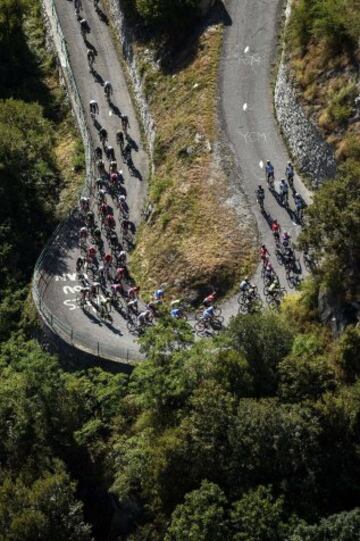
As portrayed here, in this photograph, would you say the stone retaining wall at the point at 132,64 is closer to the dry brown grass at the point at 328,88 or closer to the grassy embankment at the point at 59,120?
the grassy embankment at the point at 59,120

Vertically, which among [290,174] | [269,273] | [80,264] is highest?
[290,174]

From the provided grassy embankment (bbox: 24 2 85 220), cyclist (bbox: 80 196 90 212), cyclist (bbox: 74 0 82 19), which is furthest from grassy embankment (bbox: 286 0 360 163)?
cyclist (bbox: 74 0 82 19)

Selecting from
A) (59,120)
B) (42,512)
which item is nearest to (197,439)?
(42,512)

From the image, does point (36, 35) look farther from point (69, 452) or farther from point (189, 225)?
point (69, 452)

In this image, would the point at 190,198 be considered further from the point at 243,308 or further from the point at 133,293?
the point at 243,308

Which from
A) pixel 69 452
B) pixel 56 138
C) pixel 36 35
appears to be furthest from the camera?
pixel 36 35

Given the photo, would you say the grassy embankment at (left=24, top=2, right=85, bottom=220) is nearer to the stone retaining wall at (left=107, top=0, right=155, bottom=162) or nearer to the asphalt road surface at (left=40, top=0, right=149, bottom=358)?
the asphalt road surface at (left=40, top=0, right=149, bottom=358)

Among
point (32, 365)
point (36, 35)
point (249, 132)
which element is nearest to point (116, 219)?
point (249, 132)

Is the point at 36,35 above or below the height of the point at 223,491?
above

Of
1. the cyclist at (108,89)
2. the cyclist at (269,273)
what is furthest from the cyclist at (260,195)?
the cyclist at (108,89)
